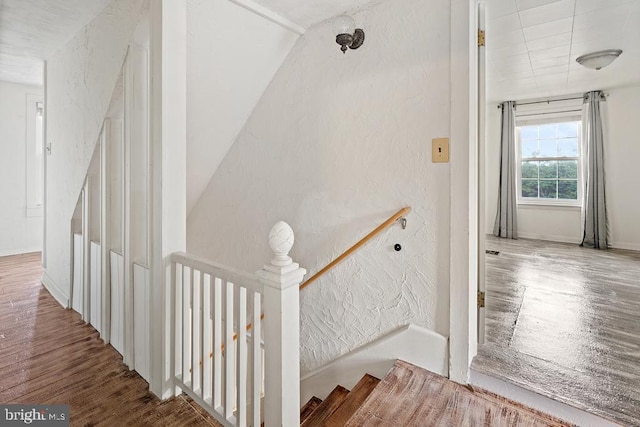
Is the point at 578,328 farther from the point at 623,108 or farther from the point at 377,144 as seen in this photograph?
the point at 623,108

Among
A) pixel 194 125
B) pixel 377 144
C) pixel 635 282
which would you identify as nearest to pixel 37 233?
pixel 194 125

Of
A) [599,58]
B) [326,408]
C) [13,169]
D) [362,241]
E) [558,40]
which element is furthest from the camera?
[13,169]

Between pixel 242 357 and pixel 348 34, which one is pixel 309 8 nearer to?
pixel 348 34

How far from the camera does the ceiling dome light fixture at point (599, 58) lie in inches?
121

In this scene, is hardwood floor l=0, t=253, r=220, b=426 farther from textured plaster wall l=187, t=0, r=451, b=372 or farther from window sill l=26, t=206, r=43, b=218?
window sill l=26, t=206, r=43, b=218

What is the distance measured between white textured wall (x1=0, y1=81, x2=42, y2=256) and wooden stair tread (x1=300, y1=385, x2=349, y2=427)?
525 centimetres

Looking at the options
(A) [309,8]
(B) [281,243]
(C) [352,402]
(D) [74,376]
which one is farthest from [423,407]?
(A) [309,8]

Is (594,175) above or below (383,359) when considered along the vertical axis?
above

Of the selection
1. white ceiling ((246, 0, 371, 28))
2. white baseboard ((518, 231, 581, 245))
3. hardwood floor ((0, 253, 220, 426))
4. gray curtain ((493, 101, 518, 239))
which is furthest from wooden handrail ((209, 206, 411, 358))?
white baseboard ((518, 231, 581, 245))

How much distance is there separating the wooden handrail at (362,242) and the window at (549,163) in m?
4.81

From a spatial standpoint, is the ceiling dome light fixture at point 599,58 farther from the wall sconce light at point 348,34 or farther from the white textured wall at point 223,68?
the white textured wall at point 223,68

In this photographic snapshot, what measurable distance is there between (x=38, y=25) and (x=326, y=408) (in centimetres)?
378

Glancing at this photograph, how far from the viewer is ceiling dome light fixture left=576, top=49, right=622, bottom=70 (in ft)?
10.1

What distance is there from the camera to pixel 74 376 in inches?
74.4
